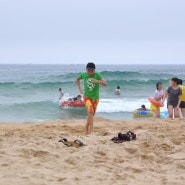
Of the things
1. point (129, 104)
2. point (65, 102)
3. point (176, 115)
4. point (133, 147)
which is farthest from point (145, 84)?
point (133, 147)

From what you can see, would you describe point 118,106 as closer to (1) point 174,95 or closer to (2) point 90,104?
(1) point 174,95

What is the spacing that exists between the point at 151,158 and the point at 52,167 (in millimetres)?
1461

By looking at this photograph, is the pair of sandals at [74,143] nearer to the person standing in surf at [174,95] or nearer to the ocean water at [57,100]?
the person standing in surf at [174,95]

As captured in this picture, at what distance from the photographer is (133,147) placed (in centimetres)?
566

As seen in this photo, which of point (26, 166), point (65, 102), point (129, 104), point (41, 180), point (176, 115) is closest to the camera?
point (41, 180)

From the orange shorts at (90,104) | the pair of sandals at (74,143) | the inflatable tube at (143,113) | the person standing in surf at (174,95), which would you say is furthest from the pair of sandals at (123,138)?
the inflatable tube at (143,113)

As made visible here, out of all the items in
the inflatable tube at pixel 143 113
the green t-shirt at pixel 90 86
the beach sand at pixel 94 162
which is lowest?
the inflatable tube at pixel 143 113

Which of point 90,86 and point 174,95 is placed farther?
point 174,95

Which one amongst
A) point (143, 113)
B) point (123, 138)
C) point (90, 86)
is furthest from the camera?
point (143, 113)

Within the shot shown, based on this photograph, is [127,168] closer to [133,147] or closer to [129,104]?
[133,147]

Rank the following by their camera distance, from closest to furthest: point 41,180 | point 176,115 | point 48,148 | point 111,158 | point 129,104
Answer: point 41,180, point 111,158, point 48,148, point 176,115, point 129,104

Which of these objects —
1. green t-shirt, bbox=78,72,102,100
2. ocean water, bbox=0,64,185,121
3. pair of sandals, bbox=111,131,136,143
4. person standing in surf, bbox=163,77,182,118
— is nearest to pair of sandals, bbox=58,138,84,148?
pair of sandals, bbox=111,131,136,143

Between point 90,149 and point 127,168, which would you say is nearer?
point 127,168

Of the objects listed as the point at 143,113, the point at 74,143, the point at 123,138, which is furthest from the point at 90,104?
the point at 143,113
